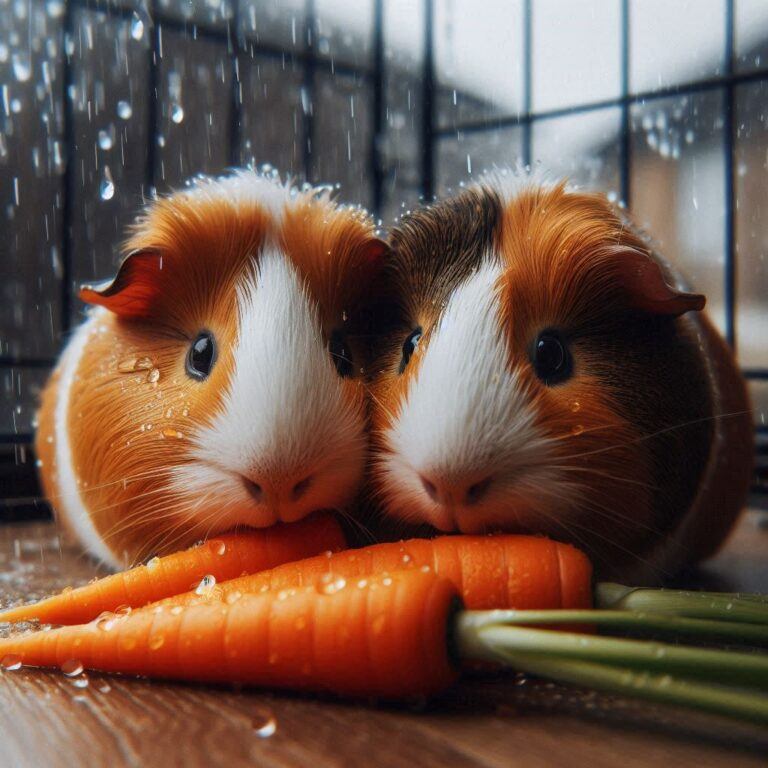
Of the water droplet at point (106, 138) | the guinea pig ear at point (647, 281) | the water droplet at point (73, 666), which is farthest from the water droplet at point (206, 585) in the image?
the water droplet at point (106, 138)

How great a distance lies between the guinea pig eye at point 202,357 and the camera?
31.3 inches

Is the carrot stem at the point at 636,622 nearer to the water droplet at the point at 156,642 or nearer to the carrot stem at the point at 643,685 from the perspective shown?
the carrot stem at the point at 643,685

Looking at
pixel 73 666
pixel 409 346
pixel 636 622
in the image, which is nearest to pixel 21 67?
pixel 409 346

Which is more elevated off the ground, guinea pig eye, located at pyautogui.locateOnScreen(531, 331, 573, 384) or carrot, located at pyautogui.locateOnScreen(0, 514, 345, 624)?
guinea pig eye, located at pyautogui.locateOnScreen(531, 331, 573, 384)

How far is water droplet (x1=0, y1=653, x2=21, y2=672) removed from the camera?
669mm

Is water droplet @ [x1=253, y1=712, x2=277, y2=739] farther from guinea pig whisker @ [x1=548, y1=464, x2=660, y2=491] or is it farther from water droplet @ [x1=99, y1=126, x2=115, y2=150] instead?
water droplet @ [x1=99, y1=126, x2=115, y2=150]

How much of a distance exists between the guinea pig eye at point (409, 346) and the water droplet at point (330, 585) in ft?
0.82

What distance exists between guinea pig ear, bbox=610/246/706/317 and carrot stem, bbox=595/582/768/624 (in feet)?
0.96

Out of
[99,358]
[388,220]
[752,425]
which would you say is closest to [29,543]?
[99,358]

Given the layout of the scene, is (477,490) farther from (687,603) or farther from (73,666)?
(73,666)

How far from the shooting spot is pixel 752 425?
114cm

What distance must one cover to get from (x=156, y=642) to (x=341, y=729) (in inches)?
7.7

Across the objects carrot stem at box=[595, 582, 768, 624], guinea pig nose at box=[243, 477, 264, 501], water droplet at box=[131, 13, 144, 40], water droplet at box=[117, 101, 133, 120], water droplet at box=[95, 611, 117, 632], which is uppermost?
water droplet at box=[131, 13, 144, 40]

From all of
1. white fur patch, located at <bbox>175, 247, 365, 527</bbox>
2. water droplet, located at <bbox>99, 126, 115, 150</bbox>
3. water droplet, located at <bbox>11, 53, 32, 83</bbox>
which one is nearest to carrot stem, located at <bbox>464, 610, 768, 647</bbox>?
white fur patch, located at <bbox>175, 247, 365, 527</bbox>
